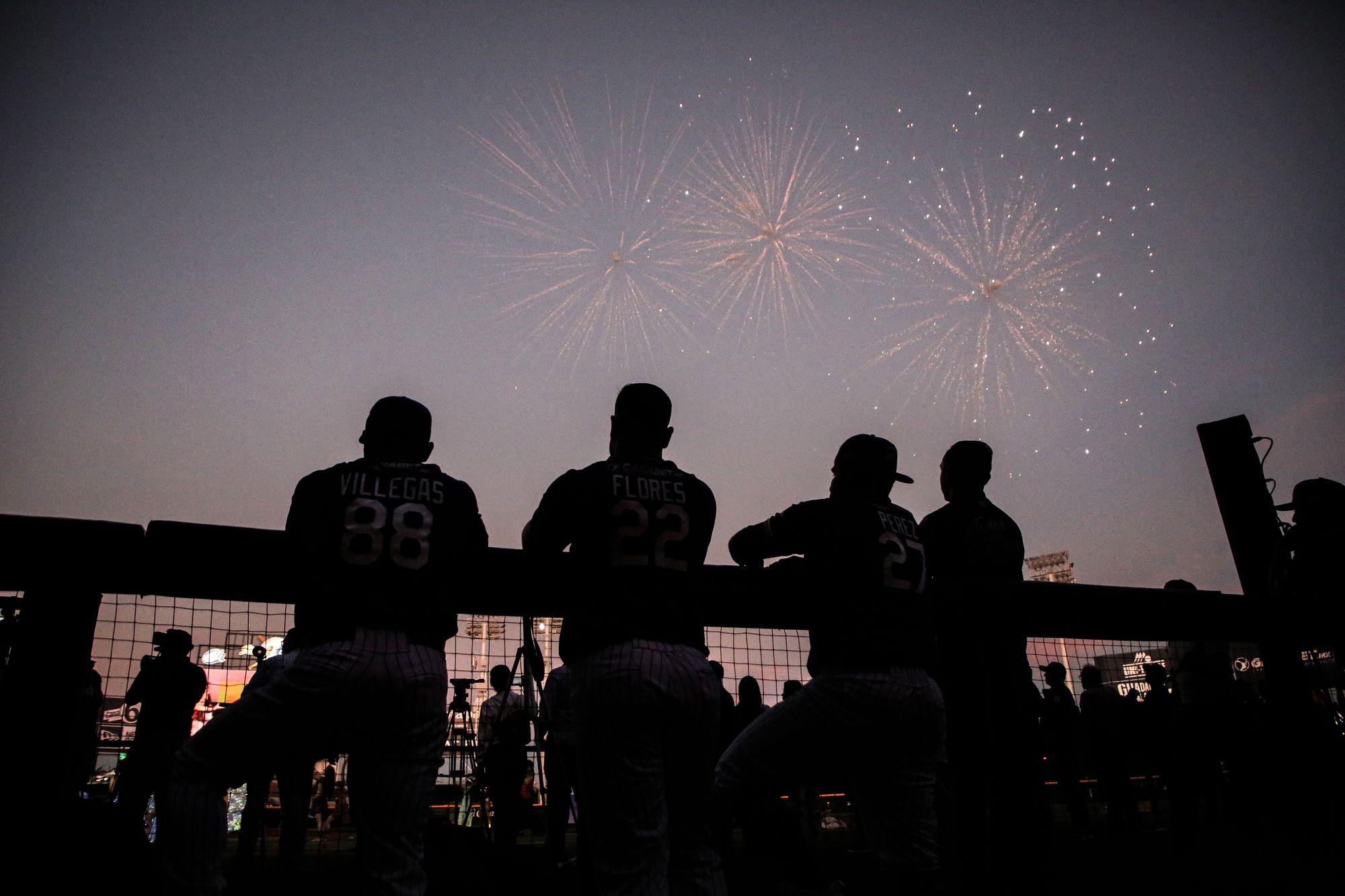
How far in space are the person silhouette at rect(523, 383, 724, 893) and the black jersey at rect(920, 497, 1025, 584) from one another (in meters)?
1.96

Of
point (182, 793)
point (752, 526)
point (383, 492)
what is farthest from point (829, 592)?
point (182, 793)

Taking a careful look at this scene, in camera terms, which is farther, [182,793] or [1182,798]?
[1182,798]

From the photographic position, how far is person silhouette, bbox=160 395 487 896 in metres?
2.85

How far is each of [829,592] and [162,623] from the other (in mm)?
4338

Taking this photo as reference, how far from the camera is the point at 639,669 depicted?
3062mm

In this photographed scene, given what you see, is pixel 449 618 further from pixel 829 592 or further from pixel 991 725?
pixel 991 725

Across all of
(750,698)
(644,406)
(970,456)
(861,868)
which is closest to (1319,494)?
(970,456)

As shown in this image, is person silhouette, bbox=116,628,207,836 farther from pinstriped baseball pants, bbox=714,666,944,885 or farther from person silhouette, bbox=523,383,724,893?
pinstriped baseball pants, bbox=714,666,944,885

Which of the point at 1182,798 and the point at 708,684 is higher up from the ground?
the point at 708,684

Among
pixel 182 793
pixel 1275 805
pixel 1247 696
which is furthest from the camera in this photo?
pixel 1247 696

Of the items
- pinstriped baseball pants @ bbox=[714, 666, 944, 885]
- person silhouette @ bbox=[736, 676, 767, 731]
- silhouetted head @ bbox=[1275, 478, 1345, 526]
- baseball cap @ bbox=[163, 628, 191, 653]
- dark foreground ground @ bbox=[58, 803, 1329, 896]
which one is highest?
baseball cap @ bbox=[163, 628, 191, 653]

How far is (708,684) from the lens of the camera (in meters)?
3.25

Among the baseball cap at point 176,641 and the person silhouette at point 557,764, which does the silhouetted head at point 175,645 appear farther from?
the person silhouette at point 557,764

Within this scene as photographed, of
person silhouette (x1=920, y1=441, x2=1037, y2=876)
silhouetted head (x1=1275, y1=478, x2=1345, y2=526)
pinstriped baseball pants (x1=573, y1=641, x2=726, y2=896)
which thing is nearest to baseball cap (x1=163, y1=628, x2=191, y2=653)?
pinstriped baseball pants (x1=573, y1=641, x2=726, y2=896)
